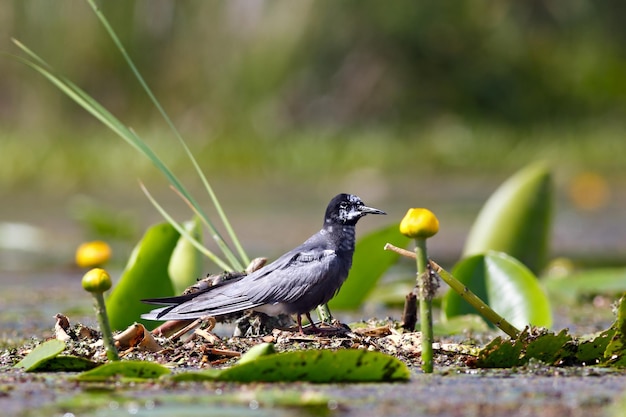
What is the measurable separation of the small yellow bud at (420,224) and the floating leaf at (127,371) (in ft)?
2.06

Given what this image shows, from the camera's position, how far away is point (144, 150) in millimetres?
3295

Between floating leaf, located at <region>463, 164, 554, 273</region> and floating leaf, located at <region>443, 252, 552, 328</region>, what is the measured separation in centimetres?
91

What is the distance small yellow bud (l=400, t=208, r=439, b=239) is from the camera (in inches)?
91.4

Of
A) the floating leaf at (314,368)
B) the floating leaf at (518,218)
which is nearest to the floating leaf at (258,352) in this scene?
the floating leaf at (314,368)

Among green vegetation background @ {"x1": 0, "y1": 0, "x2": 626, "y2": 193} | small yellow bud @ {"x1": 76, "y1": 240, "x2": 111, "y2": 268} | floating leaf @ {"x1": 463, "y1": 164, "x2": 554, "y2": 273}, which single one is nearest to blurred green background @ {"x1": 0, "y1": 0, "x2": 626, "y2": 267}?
green vegetation background @ {"x1": 0, "y1": 0, "x2": 626, "y2": 193}

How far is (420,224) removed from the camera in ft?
7.62

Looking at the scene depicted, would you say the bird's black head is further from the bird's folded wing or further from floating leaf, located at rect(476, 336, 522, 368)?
floating leaf, located at rect(476, 336, 522, 368)

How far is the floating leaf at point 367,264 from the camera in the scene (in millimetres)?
3984

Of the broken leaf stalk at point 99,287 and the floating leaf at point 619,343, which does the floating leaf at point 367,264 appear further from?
the broken leaf stalk at point 99,287

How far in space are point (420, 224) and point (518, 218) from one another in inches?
98.2

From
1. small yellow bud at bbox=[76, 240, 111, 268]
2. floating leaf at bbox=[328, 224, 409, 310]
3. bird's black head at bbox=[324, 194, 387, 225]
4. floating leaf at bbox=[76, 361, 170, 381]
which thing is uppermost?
small yellow bud at bbox=[76, 240, 111, 268]

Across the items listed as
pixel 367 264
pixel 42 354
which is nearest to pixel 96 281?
pixel 42 354

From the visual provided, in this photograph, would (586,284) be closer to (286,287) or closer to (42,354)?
(286,287)

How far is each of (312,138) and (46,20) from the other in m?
2.79
